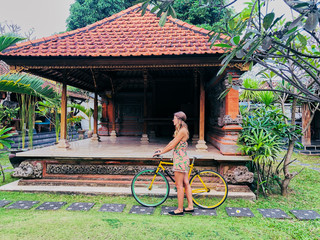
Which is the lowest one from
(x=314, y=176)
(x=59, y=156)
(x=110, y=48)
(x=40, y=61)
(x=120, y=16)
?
(x=314, y=176)

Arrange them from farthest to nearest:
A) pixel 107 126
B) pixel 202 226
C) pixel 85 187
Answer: pixel 107 126 < pixel 85 187 < pixel 202 226

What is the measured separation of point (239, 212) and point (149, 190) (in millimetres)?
1824

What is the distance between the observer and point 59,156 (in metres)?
5.38

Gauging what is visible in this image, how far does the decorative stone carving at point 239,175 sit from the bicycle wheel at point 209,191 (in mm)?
278

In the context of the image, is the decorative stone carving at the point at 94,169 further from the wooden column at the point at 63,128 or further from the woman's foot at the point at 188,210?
the woman's foot at the point at 188,210

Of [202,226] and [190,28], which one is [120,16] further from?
[202,226]

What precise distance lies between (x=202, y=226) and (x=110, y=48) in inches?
175

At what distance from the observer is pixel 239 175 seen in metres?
4.95

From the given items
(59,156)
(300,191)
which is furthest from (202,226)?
(59,156)

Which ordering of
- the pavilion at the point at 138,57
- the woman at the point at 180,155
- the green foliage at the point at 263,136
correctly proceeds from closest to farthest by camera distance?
the woman at the point at 180,155
the green foliage at the point at 263,136
the pavilion at the point at 138,57

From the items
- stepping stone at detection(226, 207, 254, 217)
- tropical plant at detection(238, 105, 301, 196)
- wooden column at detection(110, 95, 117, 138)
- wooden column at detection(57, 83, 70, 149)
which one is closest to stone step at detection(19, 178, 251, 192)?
wooden column at detection(57, 83, 70, 149)

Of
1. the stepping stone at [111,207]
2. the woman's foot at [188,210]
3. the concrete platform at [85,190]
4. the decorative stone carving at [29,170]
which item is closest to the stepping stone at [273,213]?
the concrete platform at [85,190]

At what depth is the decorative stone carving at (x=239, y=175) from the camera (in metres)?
4.90

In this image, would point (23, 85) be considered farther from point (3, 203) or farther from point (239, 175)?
point (239, 175)
